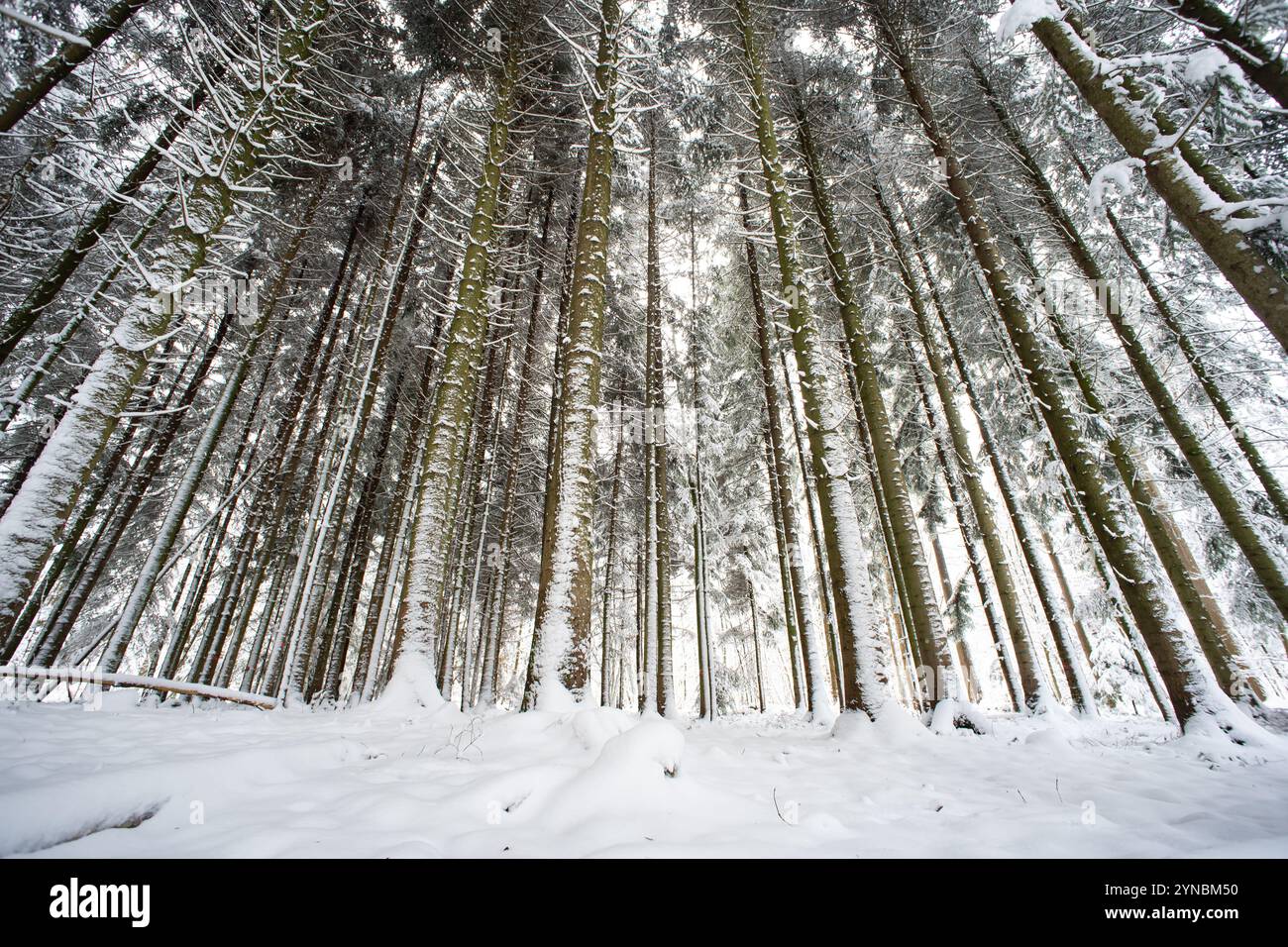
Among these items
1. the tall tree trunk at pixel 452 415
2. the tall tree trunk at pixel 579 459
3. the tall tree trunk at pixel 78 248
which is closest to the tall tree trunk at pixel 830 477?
the tall tree trunk at pixel 579 459

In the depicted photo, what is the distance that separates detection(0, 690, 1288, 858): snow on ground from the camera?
1433mm

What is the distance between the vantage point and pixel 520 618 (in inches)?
754

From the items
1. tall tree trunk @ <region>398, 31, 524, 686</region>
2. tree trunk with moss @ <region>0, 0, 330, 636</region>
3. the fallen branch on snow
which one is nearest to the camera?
the fallen branch on snow

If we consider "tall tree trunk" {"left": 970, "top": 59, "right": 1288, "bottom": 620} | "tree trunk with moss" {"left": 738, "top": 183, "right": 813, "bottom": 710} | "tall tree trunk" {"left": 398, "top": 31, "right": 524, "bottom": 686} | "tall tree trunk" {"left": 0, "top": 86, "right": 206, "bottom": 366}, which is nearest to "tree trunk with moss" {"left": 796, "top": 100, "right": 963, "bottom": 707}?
"tree trunk with moss" {"left": 738, "top": 183, "right": 813, "bottom": 710}

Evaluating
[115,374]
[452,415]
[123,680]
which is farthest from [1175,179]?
[123,680]

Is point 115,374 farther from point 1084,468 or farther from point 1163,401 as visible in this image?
point 1163,401

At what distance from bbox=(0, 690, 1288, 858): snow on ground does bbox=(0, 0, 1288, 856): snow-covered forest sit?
0.03 m

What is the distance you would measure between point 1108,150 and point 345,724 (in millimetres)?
14203

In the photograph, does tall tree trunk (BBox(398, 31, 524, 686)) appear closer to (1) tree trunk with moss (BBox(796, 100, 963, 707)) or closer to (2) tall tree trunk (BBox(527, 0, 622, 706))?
(2) tall tree trunk (BBox(527, 0, 622, 706))

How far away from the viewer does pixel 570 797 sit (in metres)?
1.88

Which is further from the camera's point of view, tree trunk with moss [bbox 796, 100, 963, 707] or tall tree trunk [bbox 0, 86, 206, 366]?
tall tree trunk [bbox 0, 86, 206, 366]

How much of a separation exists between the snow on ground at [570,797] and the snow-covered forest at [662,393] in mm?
31

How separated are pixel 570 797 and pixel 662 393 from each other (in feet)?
30.3
